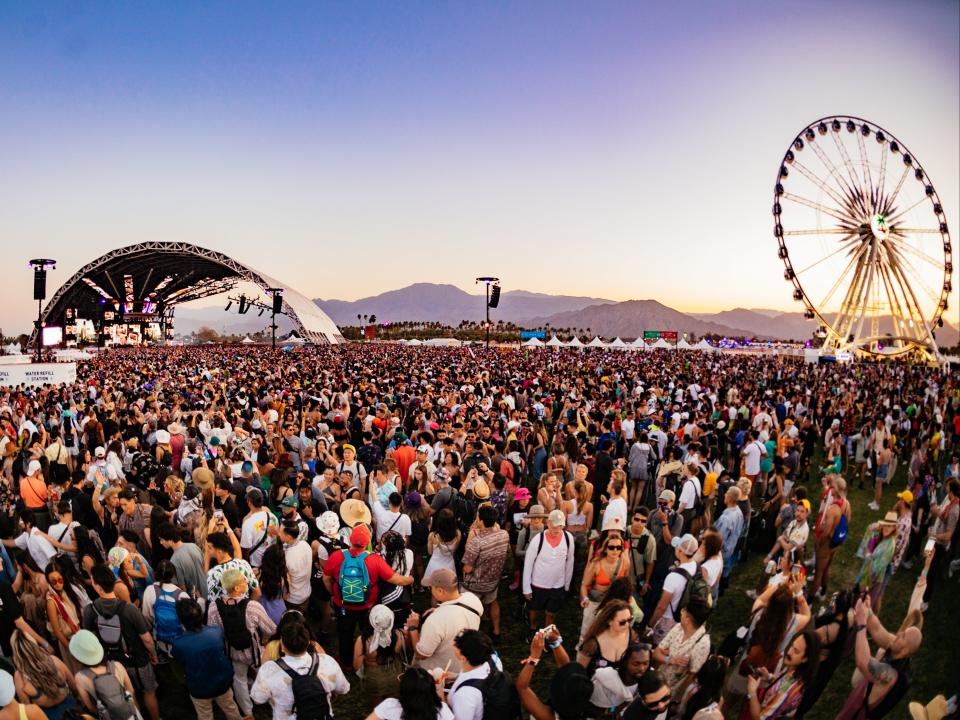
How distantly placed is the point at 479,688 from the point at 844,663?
4548 mm

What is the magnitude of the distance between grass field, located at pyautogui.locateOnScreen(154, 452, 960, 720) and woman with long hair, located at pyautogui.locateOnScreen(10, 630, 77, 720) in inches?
55.0

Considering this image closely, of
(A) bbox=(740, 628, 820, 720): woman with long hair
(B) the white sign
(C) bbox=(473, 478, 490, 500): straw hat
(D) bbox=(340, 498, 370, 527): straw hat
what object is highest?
(B) the white sign

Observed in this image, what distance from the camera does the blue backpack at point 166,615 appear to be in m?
4.16

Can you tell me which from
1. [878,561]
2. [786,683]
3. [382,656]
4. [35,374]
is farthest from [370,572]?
[35,374]

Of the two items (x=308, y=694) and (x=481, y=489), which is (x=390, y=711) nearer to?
(x=308, y=694)

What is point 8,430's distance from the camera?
9.81 metres

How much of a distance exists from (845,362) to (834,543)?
3341cm

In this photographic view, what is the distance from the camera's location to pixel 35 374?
56.3 ft

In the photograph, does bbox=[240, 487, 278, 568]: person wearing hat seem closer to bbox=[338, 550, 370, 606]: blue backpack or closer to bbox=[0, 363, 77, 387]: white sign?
bbox=[338, 550, 370, 606]: blue backpack

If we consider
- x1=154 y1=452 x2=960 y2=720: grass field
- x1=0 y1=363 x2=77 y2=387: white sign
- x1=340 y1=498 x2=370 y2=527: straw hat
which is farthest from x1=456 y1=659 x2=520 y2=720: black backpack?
x1=0 y1=363 x2=77 y2=387: white sign

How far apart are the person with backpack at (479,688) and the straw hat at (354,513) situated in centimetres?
191

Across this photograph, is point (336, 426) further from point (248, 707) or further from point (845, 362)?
point (845, 362)

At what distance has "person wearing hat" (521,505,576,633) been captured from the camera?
509 cm

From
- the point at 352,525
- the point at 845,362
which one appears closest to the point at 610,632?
the point at 352,525
